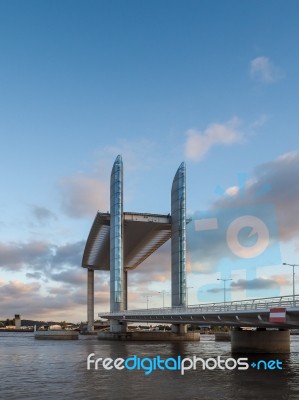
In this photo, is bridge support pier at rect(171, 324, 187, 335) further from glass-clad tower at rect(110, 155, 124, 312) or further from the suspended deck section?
the suspended deck section

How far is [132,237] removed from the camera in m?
136

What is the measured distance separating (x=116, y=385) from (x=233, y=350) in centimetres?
3190

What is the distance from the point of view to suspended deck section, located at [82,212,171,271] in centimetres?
12131

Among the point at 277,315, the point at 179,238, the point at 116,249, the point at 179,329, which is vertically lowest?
the point at 179,329

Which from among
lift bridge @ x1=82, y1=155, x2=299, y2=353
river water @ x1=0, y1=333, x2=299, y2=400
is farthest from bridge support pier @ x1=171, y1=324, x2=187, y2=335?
river water @ x1=0, y1=333, x2=299, y2=400

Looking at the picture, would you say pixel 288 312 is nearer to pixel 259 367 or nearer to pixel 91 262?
pixel 259 367

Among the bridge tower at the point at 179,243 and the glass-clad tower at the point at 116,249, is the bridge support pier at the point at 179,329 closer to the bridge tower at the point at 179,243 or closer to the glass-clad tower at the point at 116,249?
the bridge tower at the point at 179,243

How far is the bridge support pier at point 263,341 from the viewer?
197 ft

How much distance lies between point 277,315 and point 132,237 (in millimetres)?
94724

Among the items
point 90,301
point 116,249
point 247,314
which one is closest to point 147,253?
point 90,301

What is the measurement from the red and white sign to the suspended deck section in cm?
7809

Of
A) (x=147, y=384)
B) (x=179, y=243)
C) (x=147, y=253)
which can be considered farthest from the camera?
(x=147, y=253)

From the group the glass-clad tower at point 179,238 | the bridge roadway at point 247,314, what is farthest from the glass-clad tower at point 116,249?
the bridge roadway at point 247,314

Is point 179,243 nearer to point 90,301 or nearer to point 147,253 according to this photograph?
point 147,253
